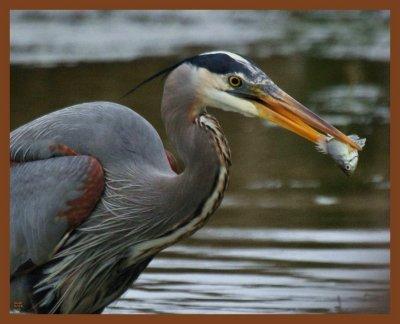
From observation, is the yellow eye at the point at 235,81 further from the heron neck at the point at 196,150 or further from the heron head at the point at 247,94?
the heron neck at the point at 196,150

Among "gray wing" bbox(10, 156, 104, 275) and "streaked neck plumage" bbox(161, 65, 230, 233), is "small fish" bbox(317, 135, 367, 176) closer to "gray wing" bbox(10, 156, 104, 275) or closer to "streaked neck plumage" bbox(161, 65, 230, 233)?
"streaked neck plumage" bbox(161, 65, 230, 233)

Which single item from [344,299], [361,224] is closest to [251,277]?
[344,299]

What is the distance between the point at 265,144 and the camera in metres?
8.64

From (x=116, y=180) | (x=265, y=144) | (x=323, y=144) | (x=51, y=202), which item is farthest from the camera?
(x=265, y=144)

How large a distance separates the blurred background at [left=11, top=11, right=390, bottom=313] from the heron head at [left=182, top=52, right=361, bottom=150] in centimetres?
100

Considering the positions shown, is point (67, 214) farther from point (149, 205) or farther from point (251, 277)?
point (251, 277)

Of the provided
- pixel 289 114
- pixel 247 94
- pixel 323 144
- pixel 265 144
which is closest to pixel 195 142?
pixel 247 94

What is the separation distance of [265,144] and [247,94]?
325cm

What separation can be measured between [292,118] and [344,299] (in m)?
1.20

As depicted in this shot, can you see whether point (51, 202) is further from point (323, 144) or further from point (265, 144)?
point (265, 144)

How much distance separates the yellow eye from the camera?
17.7 feet

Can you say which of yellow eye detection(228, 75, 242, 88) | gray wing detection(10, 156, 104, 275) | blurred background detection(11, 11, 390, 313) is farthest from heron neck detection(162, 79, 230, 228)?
blurred background detection(11, 11, 390, 313)

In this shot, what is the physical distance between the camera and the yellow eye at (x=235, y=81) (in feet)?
17.7

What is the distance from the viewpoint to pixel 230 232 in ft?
23.9
